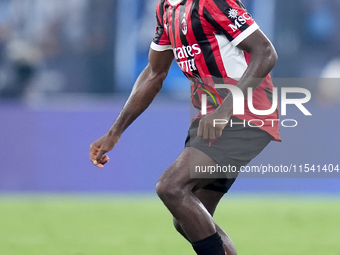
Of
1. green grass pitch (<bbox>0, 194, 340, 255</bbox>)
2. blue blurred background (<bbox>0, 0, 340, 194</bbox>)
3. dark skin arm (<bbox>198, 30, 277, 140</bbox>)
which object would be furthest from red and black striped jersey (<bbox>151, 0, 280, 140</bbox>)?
blue blurred background (<bbox>0, 0, 340, 194</bbox>)

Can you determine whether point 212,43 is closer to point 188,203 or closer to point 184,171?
point 184,171

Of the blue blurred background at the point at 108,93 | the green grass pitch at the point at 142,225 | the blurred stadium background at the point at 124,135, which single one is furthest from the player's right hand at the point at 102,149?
the blue blurred background at the point at 108,93

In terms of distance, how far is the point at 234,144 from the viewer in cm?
391

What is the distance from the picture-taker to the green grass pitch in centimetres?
625

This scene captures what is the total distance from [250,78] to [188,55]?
1.72ft

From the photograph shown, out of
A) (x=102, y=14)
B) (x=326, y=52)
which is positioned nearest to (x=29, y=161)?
(x=102, y=14)

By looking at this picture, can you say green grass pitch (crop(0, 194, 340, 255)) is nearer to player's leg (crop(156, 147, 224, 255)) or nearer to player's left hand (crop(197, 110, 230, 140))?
player's leg (crop(156, 147, 224, 255))

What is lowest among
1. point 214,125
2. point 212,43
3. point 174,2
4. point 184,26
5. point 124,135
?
point 214,125

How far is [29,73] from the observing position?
10.3m

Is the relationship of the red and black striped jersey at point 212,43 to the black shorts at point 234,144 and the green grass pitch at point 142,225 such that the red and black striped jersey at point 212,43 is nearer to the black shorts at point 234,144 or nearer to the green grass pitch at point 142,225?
the black shorts at point 234,144

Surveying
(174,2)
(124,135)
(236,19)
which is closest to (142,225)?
(124,135)

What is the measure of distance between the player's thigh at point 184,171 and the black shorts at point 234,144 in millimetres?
43

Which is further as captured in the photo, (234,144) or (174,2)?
(174,2)

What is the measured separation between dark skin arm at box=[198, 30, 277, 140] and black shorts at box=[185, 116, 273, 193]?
0.59 ft
